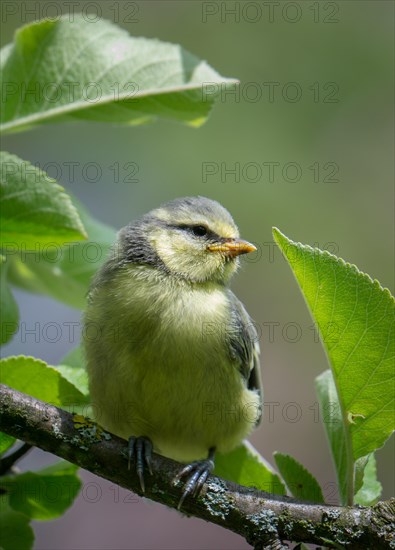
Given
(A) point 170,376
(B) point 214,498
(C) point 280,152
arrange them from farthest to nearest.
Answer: (C) point 280,152, (A) point 170,376, (B) point 214,498

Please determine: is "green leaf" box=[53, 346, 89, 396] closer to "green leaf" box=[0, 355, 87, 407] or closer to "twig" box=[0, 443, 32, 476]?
"green leaf" box=[0, 355, 87, 407]

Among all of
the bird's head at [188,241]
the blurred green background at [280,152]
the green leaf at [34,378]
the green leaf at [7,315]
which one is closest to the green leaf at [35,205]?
the green leaf at [7,315]

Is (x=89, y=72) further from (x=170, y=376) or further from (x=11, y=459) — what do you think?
(x=11, y=459)

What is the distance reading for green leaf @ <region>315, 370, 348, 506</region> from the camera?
8.13 feet

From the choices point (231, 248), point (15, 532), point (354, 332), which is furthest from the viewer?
point (231, 248)

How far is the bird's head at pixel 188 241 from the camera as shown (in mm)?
3408

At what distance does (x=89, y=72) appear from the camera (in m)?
2.65

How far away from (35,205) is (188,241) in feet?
4.16

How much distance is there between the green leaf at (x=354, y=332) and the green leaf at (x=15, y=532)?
1051mm

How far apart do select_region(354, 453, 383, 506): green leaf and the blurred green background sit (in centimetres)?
317

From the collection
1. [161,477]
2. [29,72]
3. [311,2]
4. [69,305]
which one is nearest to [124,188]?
[311,2]

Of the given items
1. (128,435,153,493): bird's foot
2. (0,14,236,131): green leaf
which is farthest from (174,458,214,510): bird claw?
(0,14,236,131): green leaf

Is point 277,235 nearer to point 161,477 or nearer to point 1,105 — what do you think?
point 161,477

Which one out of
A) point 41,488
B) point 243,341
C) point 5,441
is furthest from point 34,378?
point 243,341
